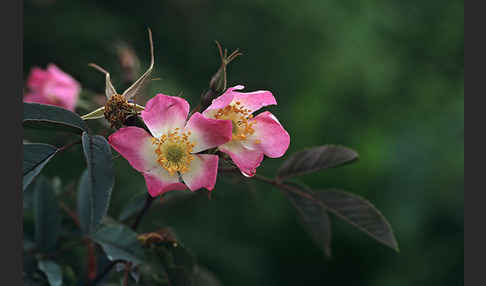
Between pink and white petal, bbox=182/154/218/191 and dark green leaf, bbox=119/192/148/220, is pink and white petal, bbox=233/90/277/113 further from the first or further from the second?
dark green leaf, bbox=119/192/148/220

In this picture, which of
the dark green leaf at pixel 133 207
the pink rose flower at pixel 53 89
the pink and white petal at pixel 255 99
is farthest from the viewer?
the pink rose flower at pixel 53 89

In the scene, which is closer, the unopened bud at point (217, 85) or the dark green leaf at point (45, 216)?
the unopened bud at point (217, 85)

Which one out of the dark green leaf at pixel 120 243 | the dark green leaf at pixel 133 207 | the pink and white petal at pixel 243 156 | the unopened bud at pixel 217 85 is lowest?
the dark green leaf at pixel 120 243

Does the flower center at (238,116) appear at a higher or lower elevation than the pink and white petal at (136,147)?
higher

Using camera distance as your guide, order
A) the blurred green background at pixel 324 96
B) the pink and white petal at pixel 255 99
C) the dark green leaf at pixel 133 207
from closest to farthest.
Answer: the pink and white petal at pixel 255 99 < the dark green leaf at pixel 133 207 < the blurred green background at pixel 324 96

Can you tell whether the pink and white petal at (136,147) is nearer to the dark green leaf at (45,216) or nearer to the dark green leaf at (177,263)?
the dark green leaf at (177,263)

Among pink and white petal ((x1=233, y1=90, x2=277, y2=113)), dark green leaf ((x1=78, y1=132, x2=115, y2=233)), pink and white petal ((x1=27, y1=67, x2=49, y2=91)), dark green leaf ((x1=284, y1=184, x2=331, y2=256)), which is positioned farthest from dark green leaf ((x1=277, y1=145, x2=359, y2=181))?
pink and white petal ((x1=27, y1=67, x2=49, y2=91))

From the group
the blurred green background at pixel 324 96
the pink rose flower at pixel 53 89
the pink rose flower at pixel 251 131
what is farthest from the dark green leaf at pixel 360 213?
the blurred green background at pixel 324 96
